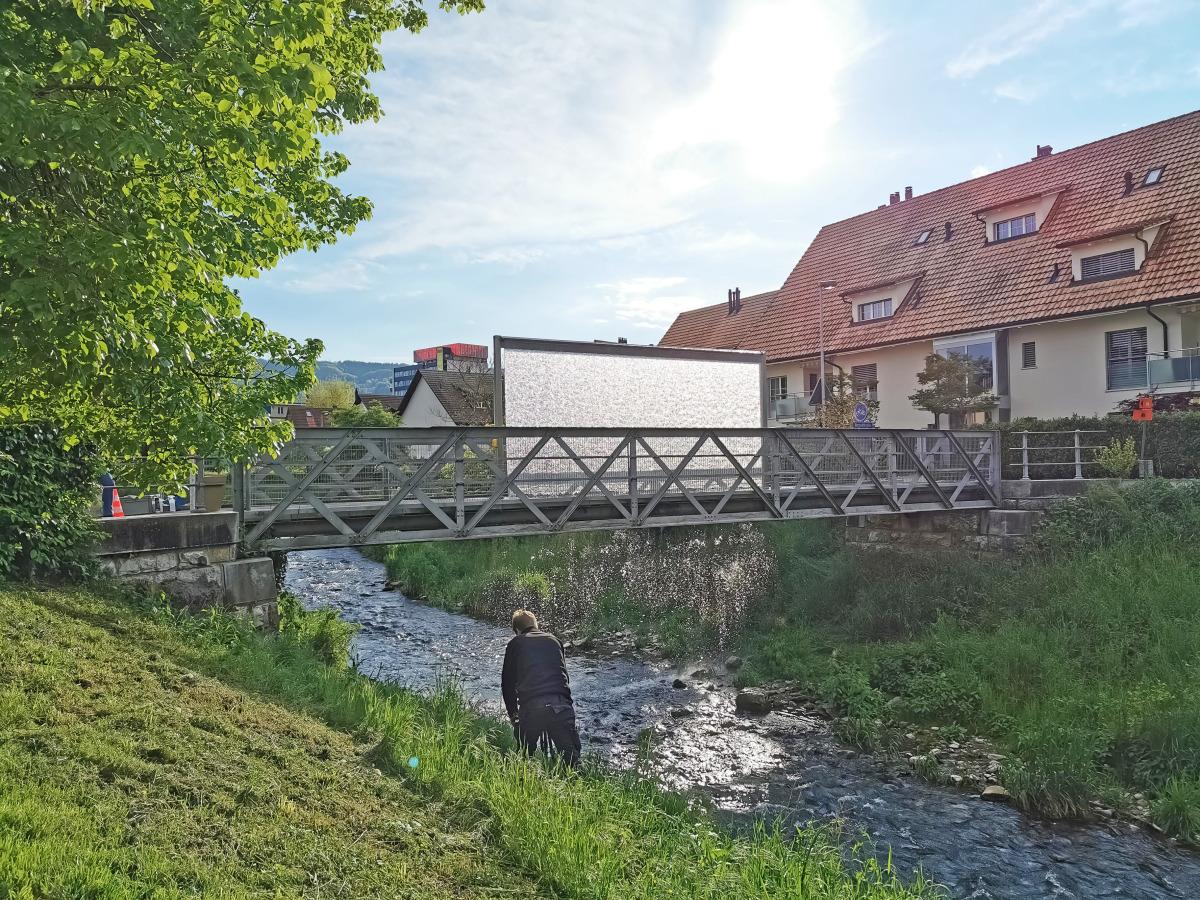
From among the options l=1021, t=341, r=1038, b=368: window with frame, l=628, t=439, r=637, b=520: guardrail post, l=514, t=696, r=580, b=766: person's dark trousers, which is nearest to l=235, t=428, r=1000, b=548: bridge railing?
l=628, t=439, r=637, b=520: guardrail post

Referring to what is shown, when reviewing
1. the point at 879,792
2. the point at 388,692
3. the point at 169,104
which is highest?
the point at 169,104

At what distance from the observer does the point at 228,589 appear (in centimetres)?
913

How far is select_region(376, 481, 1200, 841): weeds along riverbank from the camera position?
9922mm

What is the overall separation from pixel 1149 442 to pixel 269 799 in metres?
19.1

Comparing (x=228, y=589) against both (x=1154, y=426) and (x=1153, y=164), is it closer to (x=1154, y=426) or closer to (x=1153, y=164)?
(x=1154, y=426)

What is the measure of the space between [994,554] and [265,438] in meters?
15.0

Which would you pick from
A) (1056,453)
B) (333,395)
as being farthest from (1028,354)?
(333,395)

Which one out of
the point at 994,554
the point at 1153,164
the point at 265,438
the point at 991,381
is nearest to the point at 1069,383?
the point at 991,381

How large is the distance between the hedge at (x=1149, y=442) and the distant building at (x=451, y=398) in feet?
86.8

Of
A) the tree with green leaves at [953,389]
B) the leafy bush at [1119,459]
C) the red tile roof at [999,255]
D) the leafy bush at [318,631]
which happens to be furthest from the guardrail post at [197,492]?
the red tile roof at [999,255]

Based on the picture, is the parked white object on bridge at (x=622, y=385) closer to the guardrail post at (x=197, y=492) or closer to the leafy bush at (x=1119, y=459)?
the guardrail post at (x=197, y=492)

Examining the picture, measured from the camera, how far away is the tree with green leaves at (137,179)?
13.9 feet

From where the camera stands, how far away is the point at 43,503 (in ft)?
24.3

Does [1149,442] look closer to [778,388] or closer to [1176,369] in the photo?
[1176,369]
